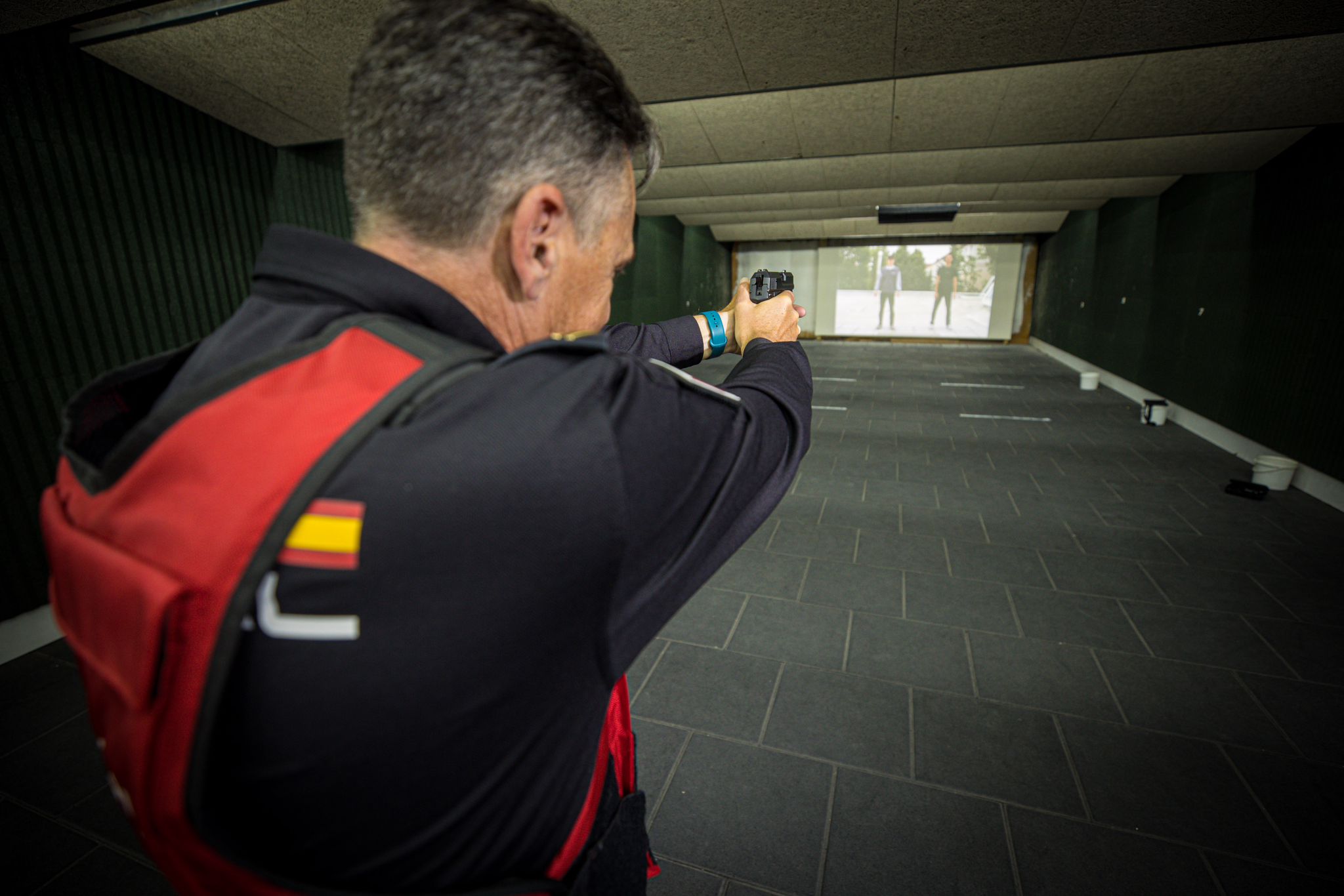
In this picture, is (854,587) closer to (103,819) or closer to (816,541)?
(816,541)

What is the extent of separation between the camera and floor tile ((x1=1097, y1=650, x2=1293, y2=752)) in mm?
1947

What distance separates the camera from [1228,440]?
5023 millimetres

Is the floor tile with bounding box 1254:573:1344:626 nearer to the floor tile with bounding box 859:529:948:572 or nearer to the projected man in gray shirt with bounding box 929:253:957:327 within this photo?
the floor tile with bounding box 859:529:948:572

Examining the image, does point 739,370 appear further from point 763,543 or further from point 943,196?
point 943,196

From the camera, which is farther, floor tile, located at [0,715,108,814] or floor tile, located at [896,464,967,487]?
floor tile, located at [896,464,967,487]

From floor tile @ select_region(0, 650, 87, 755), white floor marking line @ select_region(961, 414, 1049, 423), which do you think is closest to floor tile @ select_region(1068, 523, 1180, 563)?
white floor marking line @ select_region(961, 414, 1049, 423)

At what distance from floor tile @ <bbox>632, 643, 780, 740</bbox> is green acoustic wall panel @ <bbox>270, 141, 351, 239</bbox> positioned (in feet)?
9.22

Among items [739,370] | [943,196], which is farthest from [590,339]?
[943,196]

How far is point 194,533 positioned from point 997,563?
11.1 ft

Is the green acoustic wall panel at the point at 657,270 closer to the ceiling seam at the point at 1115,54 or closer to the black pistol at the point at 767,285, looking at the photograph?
the ceiling seam at the point at 1115,54

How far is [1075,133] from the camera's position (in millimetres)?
3951

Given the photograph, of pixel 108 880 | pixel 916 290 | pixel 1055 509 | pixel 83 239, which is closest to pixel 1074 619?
pixel 1055 509

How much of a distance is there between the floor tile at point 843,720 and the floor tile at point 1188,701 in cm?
78

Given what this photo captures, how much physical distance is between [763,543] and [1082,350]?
8.60m
